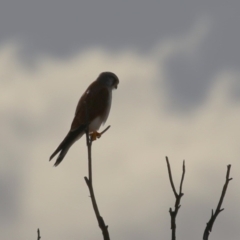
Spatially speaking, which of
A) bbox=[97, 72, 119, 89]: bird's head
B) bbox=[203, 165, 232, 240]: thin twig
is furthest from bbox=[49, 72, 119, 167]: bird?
bbox=[203, 165, 232, 240]: thin twig

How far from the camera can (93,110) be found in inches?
287

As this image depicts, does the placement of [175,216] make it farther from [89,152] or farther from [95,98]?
[95,98]

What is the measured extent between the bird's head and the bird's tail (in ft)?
4.44

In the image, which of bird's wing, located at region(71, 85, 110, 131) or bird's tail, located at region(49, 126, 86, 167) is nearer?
bird's tail, located at region(49, 126, 86, 167)

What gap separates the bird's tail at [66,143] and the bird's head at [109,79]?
135cm

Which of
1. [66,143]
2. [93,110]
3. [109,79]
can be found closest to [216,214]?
[66,143]

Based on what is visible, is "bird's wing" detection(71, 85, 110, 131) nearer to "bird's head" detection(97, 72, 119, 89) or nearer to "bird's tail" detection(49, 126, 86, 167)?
"bird's tail" detection(49, 126, 86, 167)

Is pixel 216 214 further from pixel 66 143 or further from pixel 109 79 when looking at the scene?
pixel 109 79

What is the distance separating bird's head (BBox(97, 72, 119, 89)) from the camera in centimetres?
816

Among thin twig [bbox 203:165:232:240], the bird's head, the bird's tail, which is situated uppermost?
the bird's head

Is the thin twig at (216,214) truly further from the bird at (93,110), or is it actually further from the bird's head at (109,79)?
the bird's head at (109,79)

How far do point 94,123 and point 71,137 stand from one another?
0.50m

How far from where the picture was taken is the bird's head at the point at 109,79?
321 inches

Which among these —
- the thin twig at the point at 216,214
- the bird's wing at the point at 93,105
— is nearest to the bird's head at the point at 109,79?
the bird's wing at the point at 93,105
